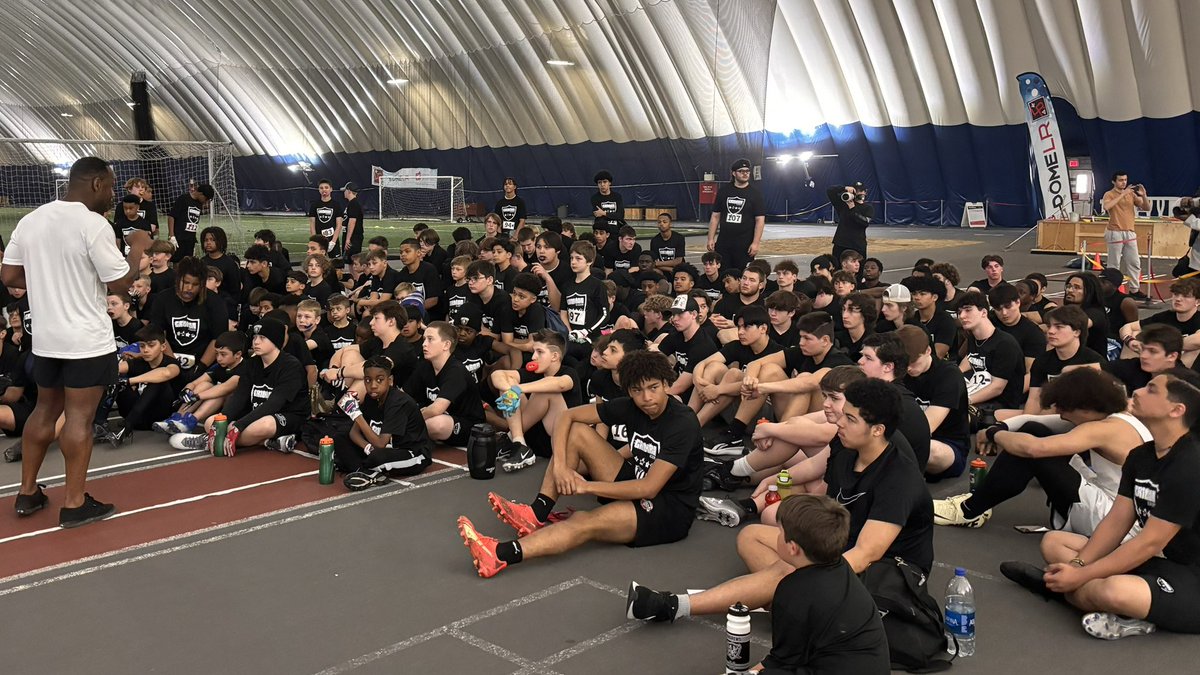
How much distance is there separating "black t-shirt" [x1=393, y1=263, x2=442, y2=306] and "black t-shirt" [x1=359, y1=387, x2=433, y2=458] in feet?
11.9

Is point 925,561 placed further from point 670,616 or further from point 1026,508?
point 1026,508

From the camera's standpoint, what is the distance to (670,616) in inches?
200

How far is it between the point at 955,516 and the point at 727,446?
1.96 metres

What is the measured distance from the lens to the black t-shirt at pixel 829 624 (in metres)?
3.86

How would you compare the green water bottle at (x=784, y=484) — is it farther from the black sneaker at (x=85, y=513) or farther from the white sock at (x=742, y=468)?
the black sneaker at (x=85, y=513)

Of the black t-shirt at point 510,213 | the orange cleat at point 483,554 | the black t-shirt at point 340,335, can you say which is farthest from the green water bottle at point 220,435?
the black t-shirt at point 510,213

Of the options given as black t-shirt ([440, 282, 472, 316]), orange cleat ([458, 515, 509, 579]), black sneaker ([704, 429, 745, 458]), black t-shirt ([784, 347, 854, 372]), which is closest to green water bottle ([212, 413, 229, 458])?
black t-shirt ([440, 282, 472, 316])

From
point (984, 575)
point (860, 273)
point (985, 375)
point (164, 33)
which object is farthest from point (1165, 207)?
point (164, 33)

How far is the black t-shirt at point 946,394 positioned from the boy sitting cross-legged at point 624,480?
2.00m

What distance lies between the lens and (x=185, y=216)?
52.1 feet

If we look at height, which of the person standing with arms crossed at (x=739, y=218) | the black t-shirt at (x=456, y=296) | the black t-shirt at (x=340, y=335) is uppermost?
the person standing with arms crossed at (x=739, y=218)

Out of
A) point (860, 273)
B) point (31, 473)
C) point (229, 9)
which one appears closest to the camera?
point (31, 473)

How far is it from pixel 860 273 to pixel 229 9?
3527cm

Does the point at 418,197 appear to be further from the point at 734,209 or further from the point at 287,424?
the point at 287,424
